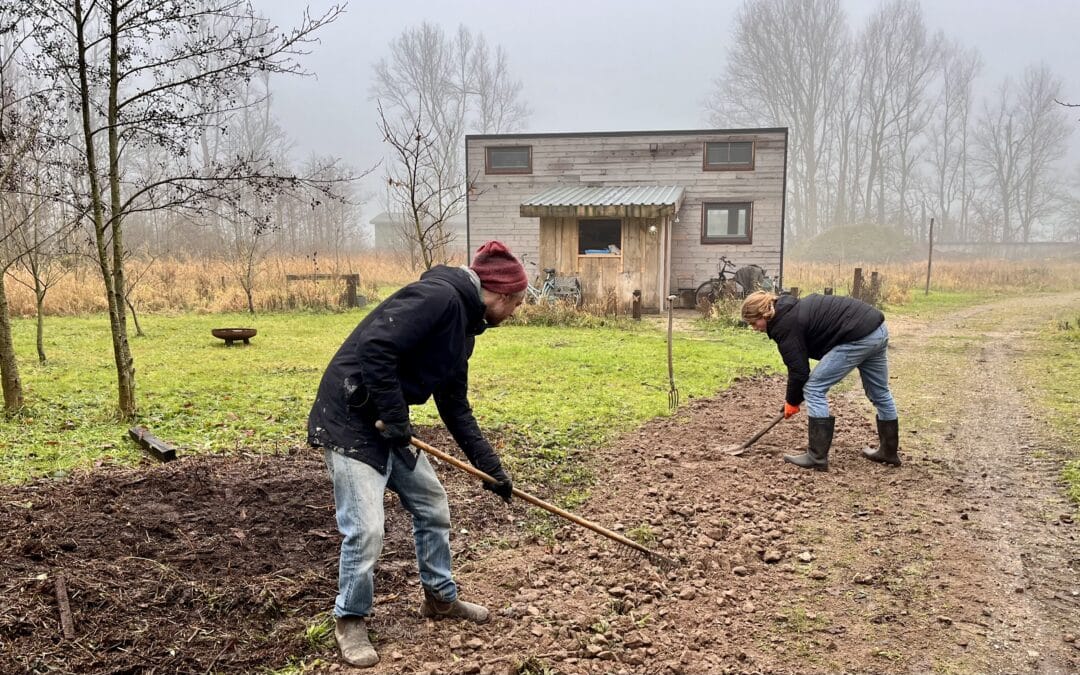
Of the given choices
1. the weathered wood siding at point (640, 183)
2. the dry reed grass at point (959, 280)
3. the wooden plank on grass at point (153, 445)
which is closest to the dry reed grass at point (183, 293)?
the weathered wood siding at point (640, 183)

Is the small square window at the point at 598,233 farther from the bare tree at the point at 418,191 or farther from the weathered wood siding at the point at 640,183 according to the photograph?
the bare tree at the point at 418,191

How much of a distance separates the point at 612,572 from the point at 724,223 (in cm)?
1700

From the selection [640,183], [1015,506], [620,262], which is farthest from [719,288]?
[1015,506]

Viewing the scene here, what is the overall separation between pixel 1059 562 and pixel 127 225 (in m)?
35.6

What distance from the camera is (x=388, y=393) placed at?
2.81m

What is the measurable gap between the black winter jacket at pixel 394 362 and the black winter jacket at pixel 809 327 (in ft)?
10.5

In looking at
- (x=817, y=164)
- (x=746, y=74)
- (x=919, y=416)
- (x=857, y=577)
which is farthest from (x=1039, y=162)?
(x=857, y=577)

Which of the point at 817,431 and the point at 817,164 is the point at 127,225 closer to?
the point at 817,431

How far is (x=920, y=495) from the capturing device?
203 inches

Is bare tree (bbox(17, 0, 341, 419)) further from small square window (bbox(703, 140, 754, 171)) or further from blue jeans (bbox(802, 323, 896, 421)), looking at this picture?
small square window (bbox(703, 140, 754, 171))

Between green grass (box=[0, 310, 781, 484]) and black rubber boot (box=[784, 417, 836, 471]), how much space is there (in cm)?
176

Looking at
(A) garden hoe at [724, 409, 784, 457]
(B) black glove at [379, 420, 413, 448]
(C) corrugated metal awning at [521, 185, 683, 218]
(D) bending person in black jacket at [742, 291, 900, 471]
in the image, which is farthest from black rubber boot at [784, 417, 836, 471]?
(C) corrugated metal awning at [521, 185, 683, 218]

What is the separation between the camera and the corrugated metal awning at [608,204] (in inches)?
671

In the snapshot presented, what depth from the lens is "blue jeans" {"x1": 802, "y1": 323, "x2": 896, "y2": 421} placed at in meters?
5.62
